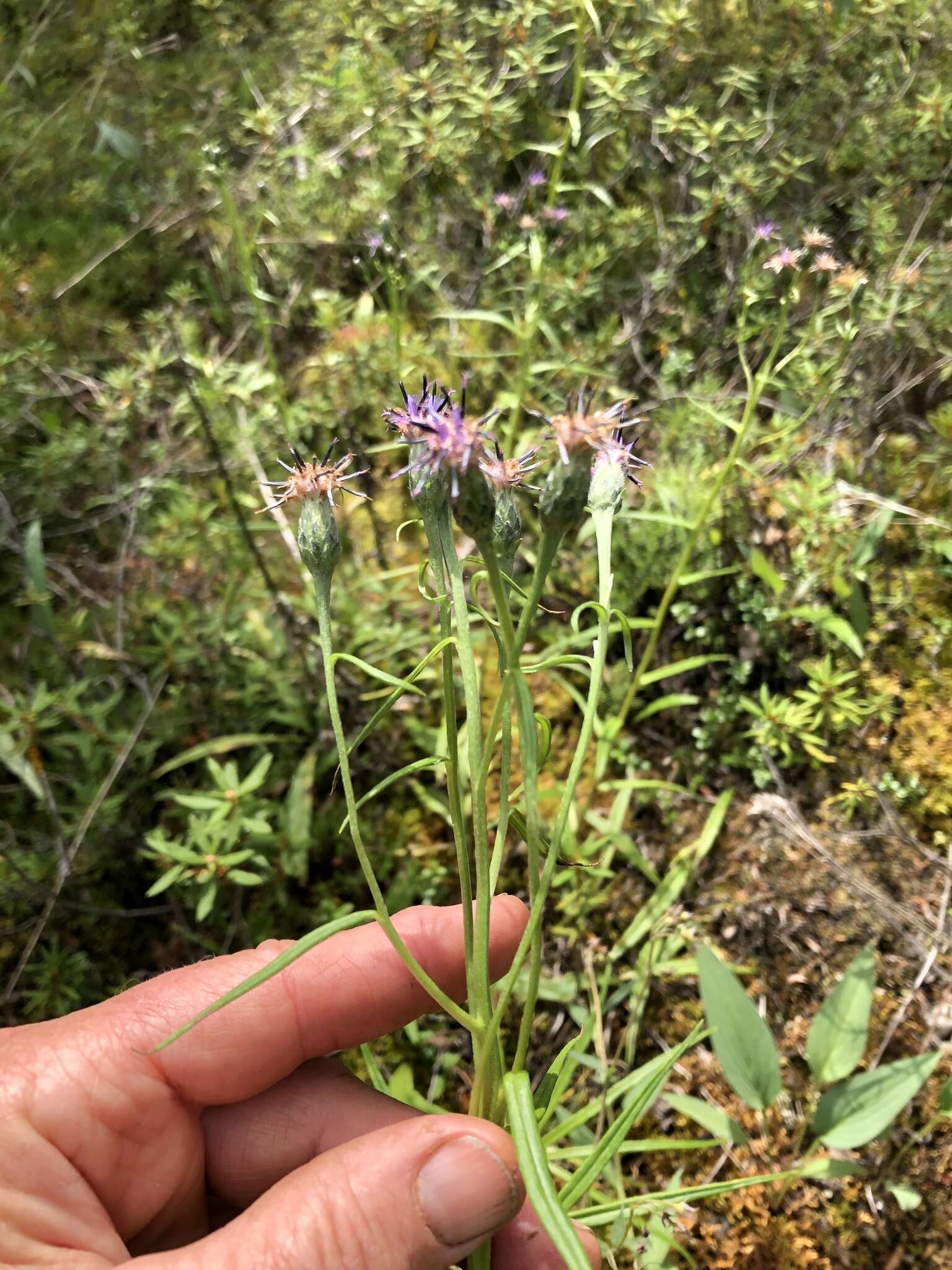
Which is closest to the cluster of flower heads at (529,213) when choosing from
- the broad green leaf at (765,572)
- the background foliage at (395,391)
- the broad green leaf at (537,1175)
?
the background foliage at (395,391)

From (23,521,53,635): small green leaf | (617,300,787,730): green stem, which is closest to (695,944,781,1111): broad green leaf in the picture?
(617,300,787,730): green stem

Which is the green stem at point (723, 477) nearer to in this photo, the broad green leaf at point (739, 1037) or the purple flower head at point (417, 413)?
the broad green leaf at point (739, 1037)

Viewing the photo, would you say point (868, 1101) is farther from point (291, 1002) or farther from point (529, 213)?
point (529, 213)

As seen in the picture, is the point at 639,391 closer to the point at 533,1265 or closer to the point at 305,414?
the point at 305,414

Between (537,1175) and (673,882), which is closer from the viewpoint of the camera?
(537,1175)

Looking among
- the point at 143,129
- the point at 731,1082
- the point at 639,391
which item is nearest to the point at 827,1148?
the point at 731,1082

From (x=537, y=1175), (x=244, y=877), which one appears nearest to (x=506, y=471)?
(x=537, y=1175)
